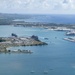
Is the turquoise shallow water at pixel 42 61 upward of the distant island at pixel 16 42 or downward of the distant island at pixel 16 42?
downward

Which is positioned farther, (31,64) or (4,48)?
(4,48)

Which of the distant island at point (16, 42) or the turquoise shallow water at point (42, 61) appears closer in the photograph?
the turquoise shallow water at point (42, 61)

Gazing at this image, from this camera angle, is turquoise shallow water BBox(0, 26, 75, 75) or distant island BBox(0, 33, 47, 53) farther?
distant island BBox(0, 33, 47, 53)

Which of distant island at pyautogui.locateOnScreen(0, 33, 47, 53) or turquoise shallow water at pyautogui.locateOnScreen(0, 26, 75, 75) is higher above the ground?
distant island at pyautogui.locateOnScreen(0, 33, 47, 53)

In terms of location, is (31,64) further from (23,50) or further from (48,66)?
(23,50)

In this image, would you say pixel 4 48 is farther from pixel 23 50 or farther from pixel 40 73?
pixel 40 73

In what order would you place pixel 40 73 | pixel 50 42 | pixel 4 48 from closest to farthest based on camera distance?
pixel 40 73 → pixel 4 48 → pixel 50 42

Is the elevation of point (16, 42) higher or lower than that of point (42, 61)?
higher

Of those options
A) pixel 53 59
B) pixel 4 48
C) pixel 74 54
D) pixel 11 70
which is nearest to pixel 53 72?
pixel 11 70

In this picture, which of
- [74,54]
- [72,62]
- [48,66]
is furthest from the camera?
[74,54]

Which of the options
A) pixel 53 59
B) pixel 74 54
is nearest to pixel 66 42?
pixel 74 54

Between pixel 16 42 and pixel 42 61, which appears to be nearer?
pixel 42 61
